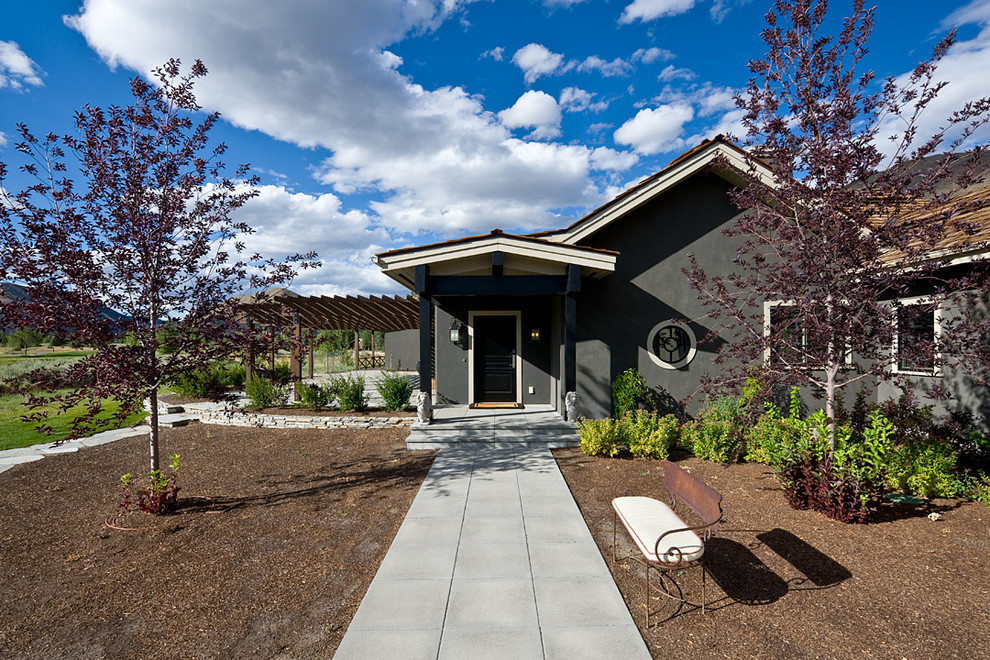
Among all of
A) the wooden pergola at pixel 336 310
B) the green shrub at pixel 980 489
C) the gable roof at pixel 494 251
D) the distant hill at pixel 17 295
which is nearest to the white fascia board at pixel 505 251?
the gable roof at pixel 494 251

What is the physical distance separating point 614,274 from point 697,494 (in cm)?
669

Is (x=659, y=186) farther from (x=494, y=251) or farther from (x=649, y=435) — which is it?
(x=649, y=435)

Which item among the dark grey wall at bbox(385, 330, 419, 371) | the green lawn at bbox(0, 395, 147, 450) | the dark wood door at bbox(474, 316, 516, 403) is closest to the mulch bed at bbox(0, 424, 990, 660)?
the green lawn at bbox(0, 395, 147, 450)

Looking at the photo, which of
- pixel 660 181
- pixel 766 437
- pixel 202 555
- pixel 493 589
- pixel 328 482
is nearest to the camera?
pixel 493 589

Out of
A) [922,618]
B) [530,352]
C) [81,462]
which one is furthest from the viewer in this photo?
[530,352]

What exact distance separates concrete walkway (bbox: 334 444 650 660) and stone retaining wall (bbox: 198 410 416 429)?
445cm

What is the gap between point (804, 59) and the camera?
5371 millimetres

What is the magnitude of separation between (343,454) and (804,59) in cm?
924

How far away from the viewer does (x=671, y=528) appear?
368cm

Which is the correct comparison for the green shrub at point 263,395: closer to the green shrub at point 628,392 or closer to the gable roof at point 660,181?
the green shrub at point 628,392

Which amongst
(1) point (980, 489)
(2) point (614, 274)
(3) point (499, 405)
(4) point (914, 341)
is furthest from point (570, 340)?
(1) point (980, 489)

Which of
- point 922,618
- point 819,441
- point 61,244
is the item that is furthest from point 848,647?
point 61,244

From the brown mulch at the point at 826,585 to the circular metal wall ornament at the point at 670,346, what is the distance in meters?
4.23

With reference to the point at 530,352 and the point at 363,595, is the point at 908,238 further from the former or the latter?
the point at 530,352
